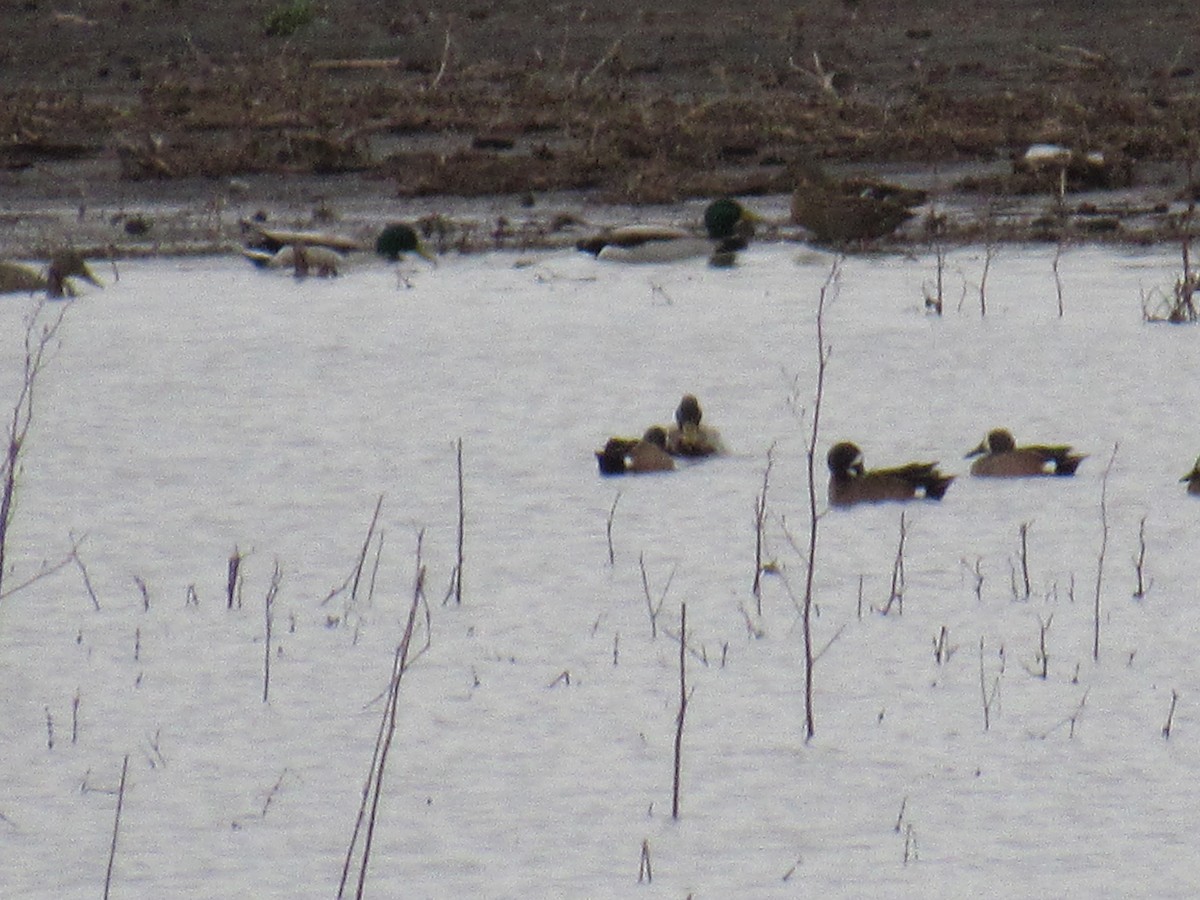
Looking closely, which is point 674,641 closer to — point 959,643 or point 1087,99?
point 959,643

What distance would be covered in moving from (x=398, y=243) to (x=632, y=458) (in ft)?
19.0

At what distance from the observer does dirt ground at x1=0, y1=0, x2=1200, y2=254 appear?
50.1ft

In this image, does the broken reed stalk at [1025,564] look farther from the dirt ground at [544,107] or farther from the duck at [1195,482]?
the dirt ground at [544,107]

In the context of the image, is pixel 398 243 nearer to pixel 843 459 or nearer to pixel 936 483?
pixel 843 459

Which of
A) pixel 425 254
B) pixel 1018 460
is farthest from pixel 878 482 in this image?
pixel 425 254

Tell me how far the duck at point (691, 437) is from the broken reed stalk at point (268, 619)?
1705mm

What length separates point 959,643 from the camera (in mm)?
5020

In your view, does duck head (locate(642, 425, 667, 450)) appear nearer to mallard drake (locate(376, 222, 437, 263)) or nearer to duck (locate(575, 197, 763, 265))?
duck (locate(575, 197, 763, 265))

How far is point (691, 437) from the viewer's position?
7.03m

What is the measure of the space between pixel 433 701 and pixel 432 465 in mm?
2436

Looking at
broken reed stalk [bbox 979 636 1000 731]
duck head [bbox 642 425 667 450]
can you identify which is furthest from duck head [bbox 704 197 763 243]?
broken reed stalk [bbox 979 636 1000 731]

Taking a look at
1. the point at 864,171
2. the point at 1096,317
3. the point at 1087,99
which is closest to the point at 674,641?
the point at 1096,317

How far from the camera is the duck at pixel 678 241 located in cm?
1227

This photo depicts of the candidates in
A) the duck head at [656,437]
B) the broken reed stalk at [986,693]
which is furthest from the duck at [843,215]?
the broken reed stalk at [986,693]
